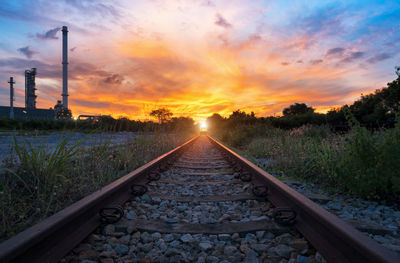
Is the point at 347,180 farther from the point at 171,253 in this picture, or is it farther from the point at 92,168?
the point at 92,168

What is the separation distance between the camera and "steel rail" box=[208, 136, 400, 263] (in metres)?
1.24

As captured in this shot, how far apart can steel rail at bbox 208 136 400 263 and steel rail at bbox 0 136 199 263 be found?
1741 millimetres

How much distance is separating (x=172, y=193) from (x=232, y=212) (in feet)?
3.53

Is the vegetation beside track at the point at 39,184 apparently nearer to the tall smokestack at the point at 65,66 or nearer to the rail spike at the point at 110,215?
the rail spike at the point at 110,215

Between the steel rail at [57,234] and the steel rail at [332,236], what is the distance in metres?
1.74

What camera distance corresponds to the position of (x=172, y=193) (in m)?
3.35

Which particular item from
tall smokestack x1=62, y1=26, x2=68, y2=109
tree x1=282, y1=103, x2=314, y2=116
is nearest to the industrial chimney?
tall smokestack x1=62, y1=26, x2=68, y2=109

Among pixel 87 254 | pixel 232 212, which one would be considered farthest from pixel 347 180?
pixel 87 254

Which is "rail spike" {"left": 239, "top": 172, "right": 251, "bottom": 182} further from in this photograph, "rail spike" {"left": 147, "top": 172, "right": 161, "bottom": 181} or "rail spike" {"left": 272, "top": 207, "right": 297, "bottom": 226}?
"rail spike" {"left": 272, "top": 207, "right": 297, "bottom": 226}

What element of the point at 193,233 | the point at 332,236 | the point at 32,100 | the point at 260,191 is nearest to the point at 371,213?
the point at 260,191

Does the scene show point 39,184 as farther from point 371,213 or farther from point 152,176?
point 371,213

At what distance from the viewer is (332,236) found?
5.21 feet

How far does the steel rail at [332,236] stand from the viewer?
48.8 inches

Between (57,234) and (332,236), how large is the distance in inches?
72.1
